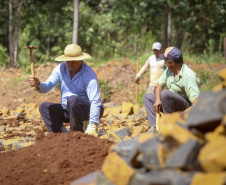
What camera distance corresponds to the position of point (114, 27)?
15109 mm

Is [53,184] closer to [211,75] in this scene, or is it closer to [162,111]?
[162,111]

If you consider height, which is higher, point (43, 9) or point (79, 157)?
point (43, 9)

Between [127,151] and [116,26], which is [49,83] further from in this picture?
[116,26]

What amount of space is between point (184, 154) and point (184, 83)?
2.77 metres

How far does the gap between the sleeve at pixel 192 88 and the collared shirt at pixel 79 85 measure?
122 cm

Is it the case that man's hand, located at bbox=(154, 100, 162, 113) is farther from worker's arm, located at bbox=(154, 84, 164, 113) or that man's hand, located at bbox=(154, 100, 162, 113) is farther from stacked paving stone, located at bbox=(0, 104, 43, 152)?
stacked paving stone, located at bbox=(0, 104, 43, 152)

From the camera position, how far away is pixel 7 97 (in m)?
11.2

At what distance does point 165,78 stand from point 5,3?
13475mm

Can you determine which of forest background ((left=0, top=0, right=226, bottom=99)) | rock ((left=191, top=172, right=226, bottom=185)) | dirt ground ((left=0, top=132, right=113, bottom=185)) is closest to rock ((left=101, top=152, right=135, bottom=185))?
rock ((left=191, top=172, right=226, bottom=185))

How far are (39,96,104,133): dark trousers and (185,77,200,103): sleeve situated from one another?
124 centimetres

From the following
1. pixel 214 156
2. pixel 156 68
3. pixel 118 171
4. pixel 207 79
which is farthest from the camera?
pixel 207 79

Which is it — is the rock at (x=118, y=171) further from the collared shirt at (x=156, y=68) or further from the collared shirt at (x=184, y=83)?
the collared shirt at (x=156, y=68)

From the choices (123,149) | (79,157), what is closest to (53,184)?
(79,157)

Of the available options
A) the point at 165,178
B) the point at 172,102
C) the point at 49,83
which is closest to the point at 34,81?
the point at 49,83
